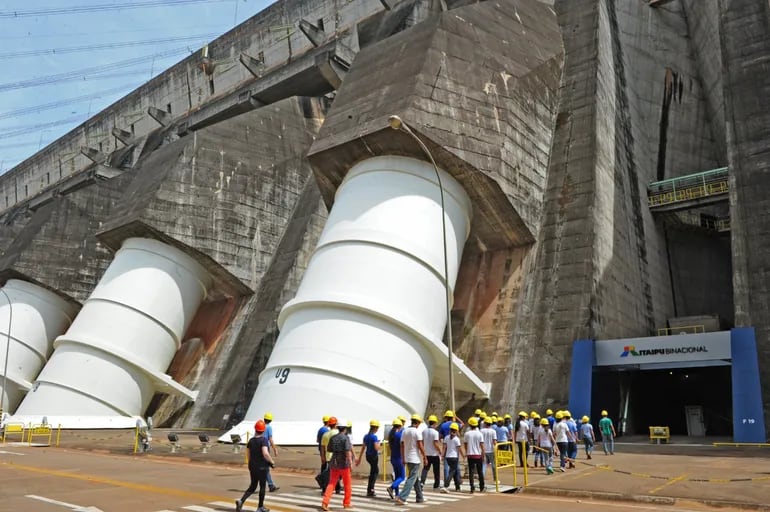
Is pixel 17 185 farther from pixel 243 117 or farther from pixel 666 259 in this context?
pixel 666 259

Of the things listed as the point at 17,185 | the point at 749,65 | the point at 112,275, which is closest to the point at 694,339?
the point at 749,65

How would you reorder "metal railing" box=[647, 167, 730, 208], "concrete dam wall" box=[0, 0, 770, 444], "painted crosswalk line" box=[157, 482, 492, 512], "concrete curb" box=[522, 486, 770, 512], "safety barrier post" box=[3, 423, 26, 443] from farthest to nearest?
1. "metal railing" box=[647, 167, 730, 208]
2. "safety barrier post" box=[3, 423, 26, 443]
3. "concrete dam wall" box=[0, 0, 770, 444]
4. "concrete curb" box=[522, 486, 770, 512]
5. "painted crosswalk line" box=[157, 482, 492, 512]

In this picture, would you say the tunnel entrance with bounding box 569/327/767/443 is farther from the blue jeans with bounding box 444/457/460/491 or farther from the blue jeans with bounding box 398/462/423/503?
the blue jeans with bounding box 398/462/423/503

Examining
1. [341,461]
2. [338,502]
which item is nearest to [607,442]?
[338,502]

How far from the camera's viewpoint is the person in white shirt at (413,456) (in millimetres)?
9469

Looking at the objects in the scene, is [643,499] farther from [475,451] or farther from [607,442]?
[607,442]

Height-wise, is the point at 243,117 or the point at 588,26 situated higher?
the point at 588,26

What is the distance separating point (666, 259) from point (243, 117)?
77.3 feet

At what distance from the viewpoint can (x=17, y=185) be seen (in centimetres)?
7044

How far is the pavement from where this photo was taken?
9.66m

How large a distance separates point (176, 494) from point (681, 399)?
2326cm

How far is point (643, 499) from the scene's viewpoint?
9445 millimetres

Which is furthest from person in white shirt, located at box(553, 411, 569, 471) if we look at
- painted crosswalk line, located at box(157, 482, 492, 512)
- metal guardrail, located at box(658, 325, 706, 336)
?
metal guardrail, located at box(658, 325, 706, 336)

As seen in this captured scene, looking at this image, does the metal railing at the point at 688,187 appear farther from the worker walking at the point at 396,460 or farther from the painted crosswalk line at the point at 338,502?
the worker walking at the point at 396,460
